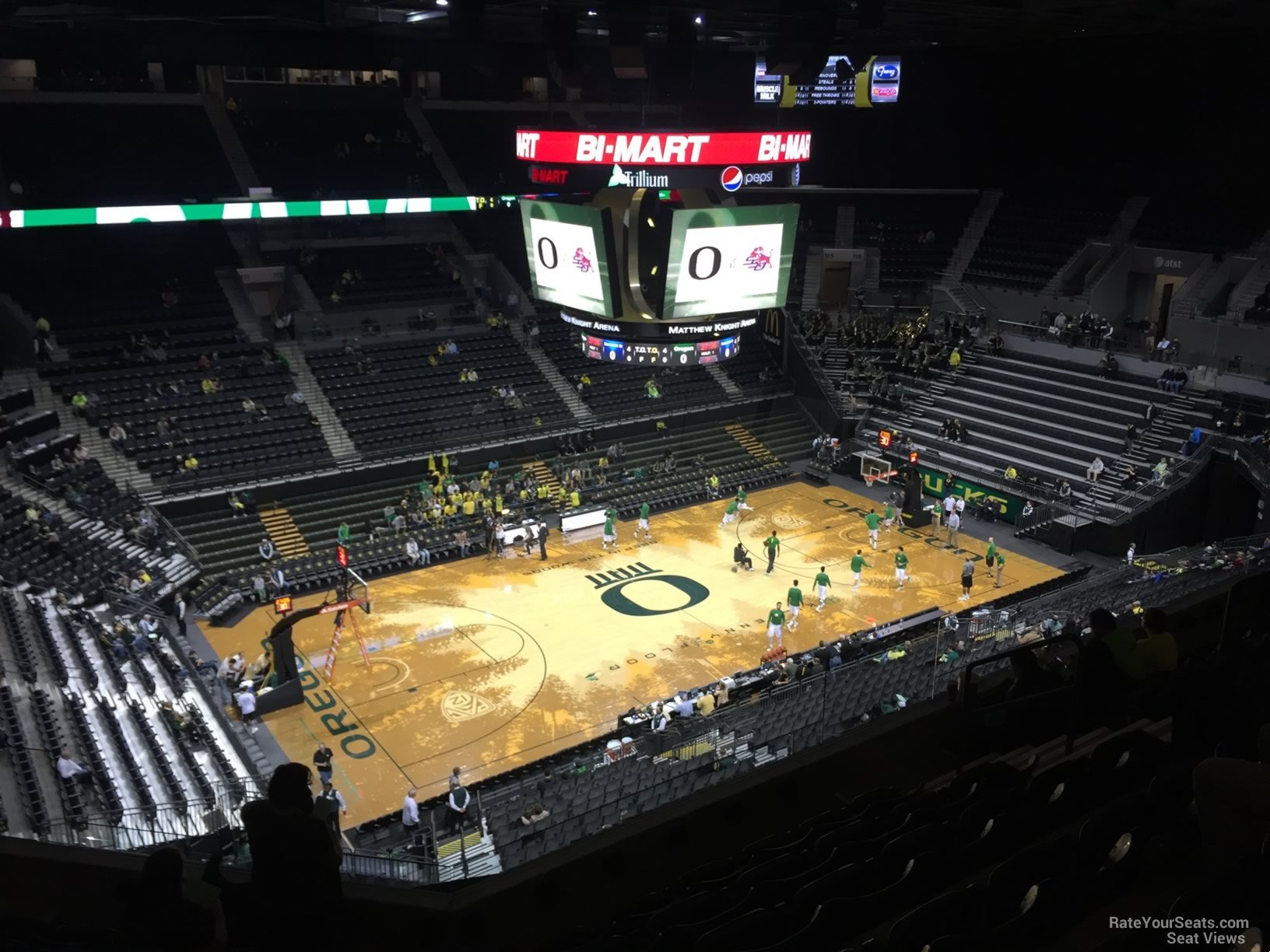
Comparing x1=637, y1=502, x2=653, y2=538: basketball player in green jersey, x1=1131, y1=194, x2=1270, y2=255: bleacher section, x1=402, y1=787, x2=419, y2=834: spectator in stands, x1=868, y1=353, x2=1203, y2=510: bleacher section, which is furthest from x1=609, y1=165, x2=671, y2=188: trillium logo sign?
x1=1131, y1=194, x2=1270, y2=255: bleacher section

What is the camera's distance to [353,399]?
1268 inches

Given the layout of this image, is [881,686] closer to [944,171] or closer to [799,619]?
[799,619]

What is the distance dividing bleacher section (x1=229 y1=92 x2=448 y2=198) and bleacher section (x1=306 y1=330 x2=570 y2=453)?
6445 mm

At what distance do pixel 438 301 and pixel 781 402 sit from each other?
43.0 feet

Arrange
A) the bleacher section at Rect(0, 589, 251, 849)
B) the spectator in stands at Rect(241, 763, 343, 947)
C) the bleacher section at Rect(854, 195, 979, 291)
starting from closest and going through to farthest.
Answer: the spectator in stands at Rect(241, 763, 343, 947) < the bleacher section at Rect(0, 589, 251, 849) < the bleacher section at Rect(854, 195, 979, 291)

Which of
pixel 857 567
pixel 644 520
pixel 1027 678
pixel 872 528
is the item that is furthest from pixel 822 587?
pixel 1027 678

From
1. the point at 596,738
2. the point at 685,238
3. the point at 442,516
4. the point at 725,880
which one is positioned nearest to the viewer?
the point at 725,880

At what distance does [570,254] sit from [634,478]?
1256cm

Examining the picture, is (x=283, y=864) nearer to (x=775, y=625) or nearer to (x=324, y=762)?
(x=324, y=762)

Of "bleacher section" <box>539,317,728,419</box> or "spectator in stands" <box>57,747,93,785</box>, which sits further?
"bleacher section" <box>539,317,728,419</box>

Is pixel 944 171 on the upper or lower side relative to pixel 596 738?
upper

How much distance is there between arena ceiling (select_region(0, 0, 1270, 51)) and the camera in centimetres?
1397

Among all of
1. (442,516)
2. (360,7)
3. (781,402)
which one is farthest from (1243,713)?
(781,402)

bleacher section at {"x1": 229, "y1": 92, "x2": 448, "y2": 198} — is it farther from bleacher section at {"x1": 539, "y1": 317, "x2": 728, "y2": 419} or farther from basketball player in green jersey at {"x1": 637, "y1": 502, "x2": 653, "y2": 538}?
basketball player in green jersey at {"x1": 637, "y1": 502, "x2": 653, "y2": 538}
